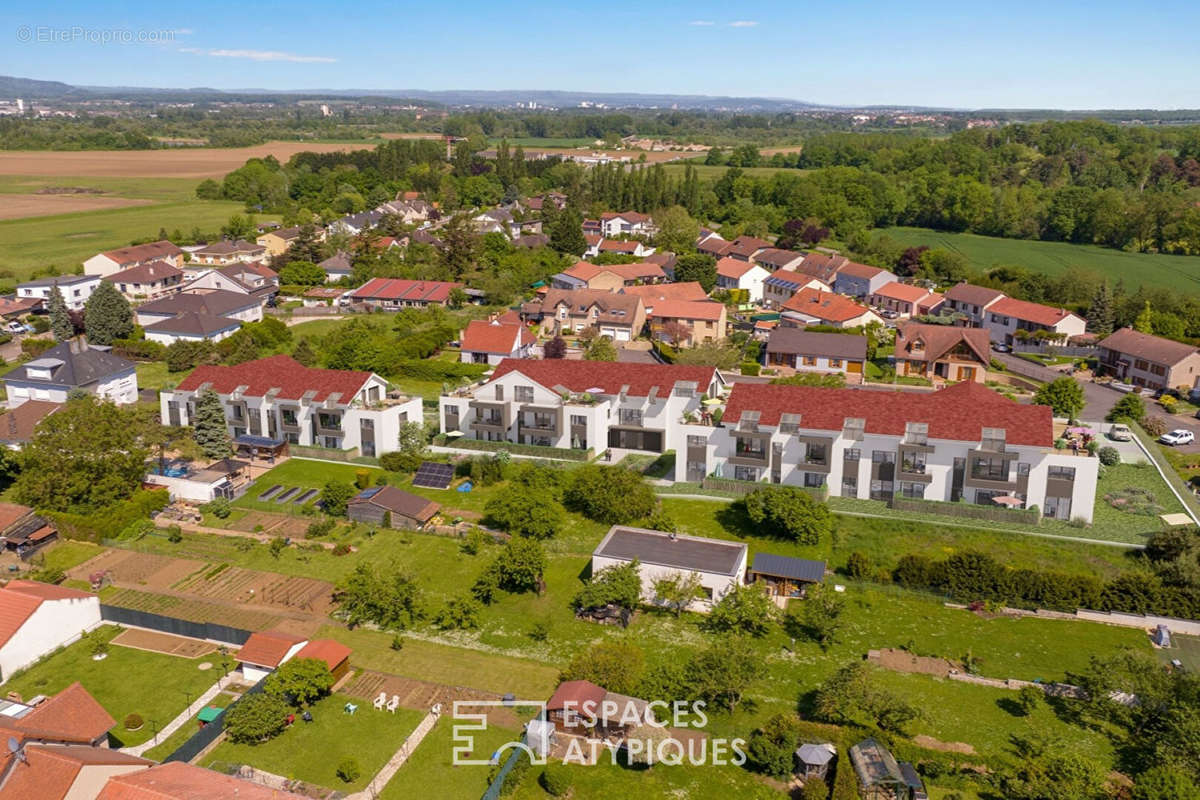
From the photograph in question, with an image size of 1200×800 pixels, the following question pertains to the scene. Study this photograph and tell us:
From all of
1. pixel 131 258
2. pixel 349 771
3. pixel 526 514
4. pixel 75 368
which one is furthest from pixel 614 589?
pixel 131 258

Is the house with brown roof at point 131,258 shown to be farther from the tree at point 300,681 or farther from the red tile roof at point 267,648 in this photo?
the tree at point 300,681

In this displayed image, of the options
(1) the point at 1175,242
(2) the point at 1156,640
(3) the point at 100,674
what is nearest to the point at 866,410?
(2) the point at 1156,640

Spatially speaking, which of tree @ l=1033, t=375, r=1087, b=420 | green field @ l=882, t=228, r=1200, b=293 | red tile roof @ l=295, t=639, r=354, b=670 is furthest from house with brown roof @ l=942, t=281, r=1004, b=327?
red tile roof @ l=295, t=639, r=354, b=670

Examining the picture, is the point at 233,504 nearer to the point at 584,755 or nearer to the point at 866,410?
the point at 584,755

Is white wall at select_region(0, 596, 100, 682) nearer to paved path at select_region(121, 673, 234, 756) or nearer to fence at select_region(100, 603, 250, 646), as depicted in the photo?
fence at select_region(100, 603, 250, 646)

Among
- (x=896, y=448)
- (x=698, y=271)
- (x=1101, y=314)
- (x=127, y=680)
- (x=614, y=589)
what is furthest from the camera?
(x=698, y=271)

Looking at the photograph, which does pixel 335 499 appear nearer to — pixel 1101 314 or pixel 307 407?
pixel 307 407

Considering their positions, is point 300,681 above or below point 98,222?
below
